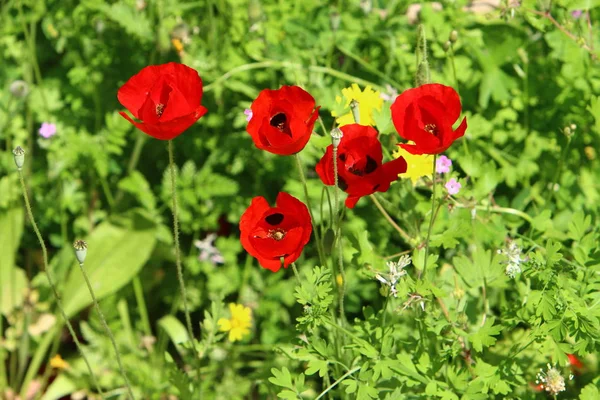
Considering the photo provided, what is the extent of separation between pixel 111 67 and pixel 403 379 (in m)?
1.52

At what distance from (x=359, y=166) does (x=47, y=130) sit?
120 centimetres

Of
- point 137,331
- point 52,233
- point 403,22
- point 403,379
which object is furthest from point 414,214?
point 52,233

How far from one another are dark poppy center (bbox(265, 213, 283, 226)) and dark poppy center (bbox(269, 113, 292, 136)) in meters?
0.14

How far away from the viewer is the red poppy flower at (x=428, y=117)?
1.23 metres

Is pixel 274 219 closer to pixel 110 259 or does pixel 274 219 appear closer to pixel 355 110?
pixel 355 110

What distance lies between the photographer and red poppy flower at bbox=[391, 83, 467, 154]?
1232 millimetres

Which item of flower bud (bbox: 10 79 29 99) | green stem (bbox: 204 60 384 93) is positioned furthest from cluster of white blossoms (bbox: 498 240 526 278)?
flower bud (bbox: 10 79 29 99)

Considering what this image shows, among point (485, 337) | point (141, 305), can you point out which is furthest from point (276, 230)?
point (141, 305)

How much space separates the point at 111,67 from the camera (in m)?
2.52

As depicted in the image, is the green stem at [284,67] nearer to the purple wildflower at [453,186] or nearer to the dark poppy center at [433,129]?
the purple wildflower at [453,186]

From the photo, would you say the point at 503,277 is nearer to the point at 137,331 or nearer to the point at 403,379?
the point at 403,379

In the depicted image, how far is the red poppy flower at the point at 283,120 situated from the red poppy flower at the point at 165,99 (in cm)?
10

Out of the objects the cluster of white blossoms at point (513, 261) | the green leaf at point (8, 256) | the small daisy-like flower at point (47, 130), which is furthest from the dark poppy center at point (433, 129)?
the green leaf at point (8, 256)

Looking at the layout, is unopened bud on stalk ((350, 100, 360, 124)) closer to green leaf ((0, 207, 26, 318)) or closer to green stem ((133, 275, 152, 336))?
green stem ((133, 275, 152, 336))
